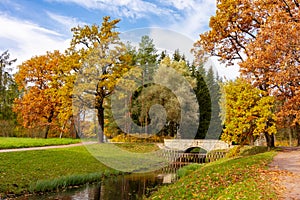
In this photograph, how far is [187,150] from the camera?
31516 mm

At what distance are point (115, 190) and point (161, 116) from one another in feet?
68.7

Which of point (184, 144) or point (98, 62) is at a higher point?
point (98, 62)

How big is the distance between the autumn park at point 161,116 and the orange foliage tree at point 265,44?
0.07m

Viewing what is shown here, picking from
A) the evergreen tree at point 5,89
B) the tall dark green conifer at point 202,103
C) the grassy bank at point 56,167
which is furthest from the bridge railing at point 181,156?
the evergreen tree at point 5,89

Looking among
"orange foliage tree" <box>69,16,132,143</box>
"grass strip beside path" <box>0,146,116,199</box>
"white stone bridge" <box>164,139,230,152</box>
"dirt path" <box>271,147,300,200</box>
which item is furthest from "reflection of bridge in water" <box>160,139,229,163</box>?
"dirt path" <box>271,147,300,200</box>

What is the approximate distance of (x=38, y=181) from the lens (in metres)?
12.6

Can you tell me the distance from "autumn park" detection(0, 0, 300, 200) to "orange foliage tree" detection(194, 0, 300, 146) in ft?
0.23

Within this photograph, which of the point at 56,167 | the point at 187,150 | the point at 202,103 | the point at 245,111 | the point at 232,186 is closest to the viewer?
the point at 232,186

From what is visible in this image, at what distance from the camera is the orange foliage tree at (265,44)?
13.9 metres

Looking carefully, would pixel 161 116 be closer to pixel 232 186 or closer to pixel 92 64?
pixel 92 64

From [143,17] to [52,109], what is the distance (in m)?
18.2

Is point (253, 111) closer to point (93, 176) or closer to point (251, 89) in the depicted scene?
point (251, 89)

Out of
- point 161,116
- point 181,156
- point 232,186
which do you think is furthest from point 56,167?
point 161,116

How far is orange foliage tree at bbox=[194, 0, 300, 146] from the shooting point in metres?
13.9
